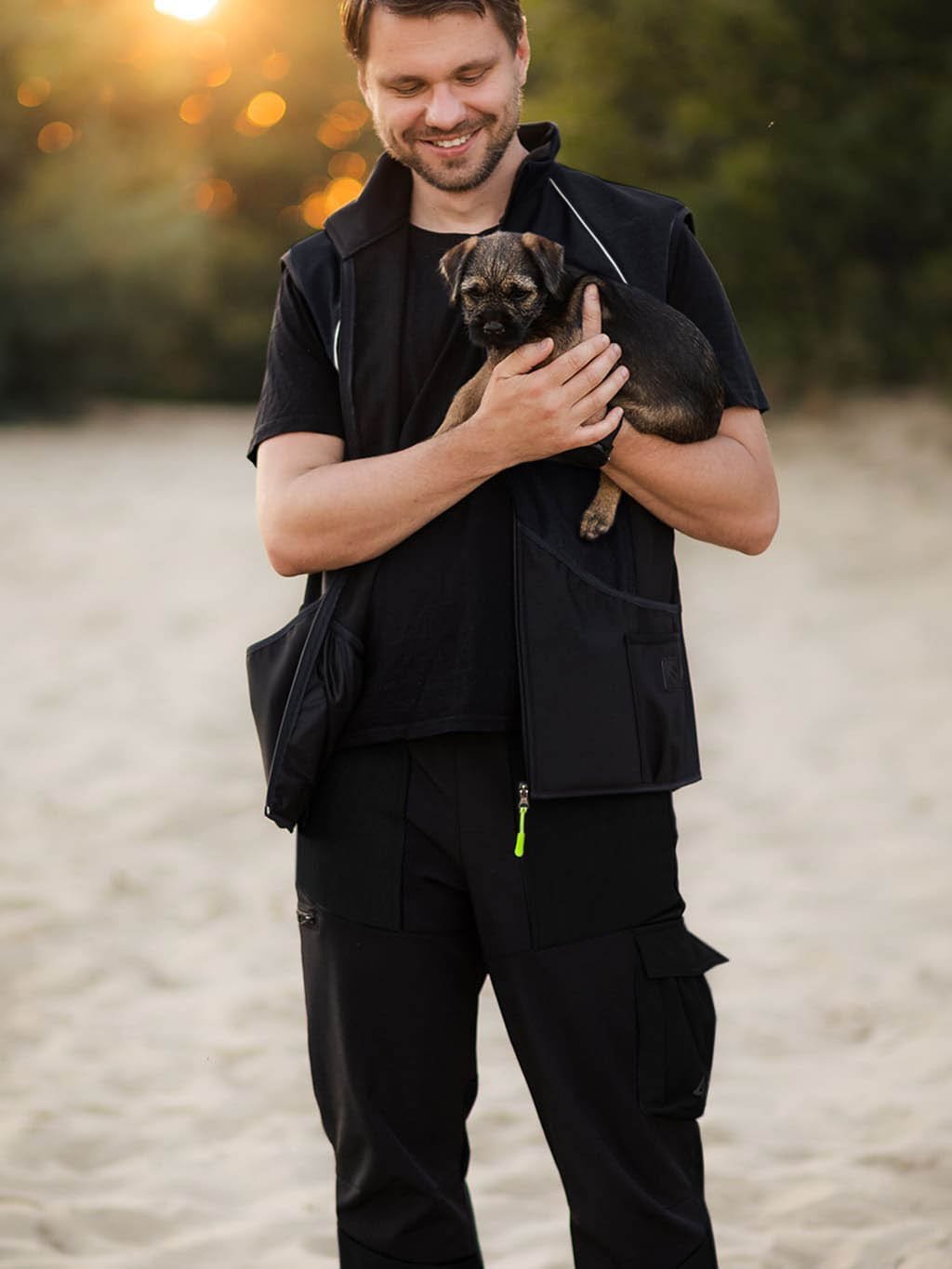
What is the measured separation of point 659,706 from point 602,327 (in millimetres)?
626

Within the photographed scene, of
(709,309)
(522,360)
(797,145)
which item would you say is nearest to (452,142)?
(522,360)

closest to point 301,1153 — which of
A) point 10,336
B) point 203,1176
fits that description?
point 203,1176

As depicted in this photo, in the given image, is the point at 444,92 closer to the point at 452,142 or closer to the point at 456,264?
the point at 452,142

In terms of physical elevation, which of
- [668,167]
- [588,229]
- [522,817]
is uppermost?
[668,167]

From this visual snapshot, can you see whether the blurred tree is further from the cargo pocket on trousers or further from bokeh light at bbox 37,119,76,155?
the cargo pocket on trousers

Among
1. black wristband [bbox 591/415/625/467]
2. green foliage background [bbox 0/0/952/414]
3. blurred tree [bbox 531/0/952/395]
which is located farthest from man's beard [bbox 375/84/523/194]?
green foliage background [bbox 0/0/952/414]

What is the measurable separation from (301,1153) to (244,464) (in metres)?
13.6

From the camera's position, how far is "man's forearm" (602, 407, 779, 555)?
2195 millimetres

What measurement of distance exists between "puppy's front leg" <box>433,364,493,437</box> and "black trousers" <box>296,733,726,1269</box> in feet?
1.65

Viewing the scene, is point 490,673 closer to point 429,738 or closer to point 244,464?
point 429,738

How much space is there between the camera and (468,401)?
7.58ft

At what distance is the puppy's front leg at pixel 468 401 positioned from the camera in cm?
229

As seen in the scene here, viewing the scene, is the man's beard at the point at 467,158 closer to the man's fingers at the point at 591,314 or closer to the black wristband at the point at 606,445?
the man's fingers at the point at 591,314

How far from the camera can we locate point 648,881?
89.5 inches
